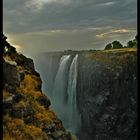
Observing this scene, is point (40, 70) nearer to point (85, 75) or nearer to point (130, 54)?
A: point (85, 75)

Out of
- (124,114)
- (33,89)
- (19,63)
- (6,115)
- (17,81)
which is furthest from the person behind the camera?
(124,114)

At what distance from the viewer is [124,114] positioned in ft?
239

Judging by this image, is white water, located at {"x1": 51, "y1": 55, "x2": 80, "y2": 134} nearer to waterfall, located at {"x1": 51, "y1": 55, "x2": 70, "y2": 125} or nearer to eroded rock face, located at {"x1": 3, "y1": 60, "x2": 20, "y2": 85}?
waterfall, located at {"x1": 51, "y1": 55, "x2": 70, "y2": 125}

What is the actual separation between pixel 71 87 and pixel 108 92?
37.7 feet

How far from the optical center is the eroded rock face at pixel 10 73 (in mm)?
22359

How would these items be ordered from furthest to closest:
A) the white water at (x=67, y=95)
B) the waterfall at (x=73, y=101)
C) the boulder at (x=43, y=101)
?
1. the white water at (x=67, y=95)
2. the waterfall at (x=73, y=101)
3. the boulder at (x=43, y=101)

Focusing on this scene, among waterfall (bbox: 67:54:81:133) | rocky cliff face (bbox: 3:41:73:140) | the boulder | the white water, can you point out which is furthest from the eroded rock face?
waterfall (bbox: 67:54:81:133)

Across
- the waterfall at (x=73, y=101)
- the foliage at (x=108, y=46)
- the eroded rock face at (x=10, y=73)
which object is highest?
the foliage at (x=108, y=46)

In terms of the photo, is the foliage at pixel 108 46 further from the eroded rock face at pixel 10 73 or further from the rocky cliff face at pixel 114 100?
the eroded rock face at pixel 10 73

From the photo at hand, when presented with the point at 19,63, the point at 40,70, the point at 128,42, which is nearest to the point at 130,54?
the point at 128,42

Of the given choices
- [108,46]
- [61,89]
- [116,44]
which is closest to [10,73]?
[61,89]

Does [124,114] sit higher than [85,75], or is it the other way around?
[85,75]

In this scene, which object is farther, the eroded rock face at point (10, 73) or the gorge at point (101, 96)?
the gorge at point (101, 96)

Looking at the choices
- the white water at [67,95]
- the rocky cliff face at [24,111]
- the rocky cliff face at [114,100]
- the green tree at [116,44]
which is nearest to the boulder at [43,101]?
the rocky cliff face at [24,111]
